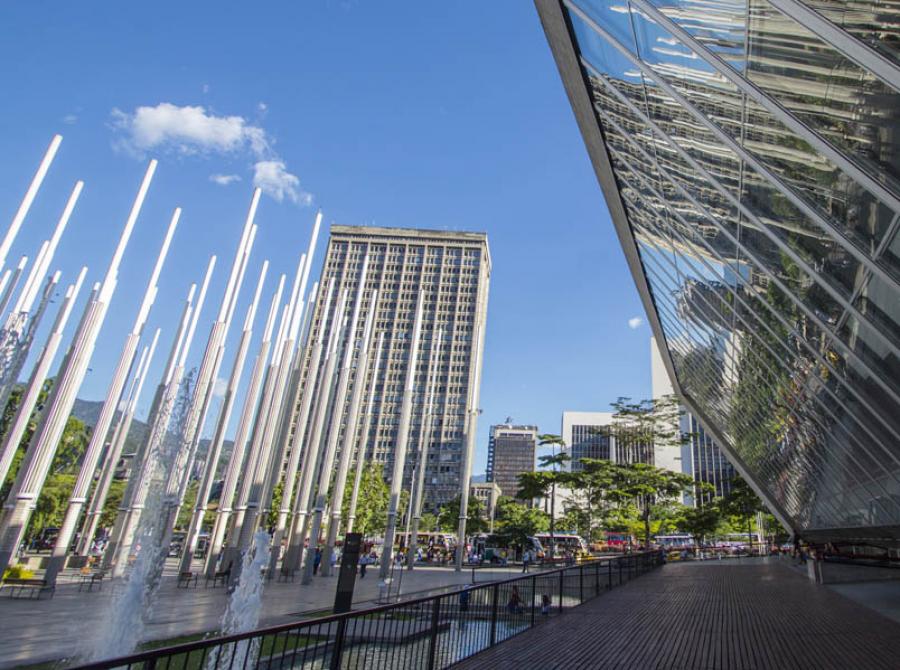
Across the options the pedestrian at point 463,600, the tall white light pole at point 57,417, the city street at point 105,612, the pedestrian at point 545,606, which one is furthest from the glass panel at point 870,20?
the tall white light pole at point 57,417

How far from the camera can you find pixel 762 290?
1104cm

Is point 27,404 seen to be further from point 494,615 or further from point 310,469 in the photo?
point 494,615

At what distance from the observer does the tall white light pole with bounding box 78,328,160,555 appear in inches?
1298

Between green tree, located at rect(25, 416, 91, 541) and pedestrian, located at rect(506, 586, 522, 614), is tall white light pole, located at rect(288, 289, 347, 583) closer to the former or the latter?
green tree, located at rect(25, 416, 91, 541)

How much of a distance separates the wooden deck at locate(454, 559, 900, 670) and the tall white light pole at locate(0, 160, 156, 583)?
15.7 meters

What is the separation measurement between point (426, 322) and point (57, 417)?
93.9m

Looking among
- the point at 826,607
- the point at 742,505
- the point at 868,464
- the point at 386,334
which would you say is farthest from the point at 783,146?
the point at 386,334

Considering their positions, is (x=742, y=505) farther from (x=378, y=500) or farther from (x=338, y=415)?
(x=378, y=500)

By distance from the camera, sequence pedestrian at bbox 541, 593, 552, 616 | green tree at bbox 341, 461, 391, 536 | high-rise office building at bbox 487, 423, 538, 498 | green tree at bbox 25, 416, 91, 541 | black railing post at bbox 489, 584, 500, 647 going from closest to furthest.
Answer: black railing post at bbox 489, 584, 500, 647 < pedestrian at bbox 541, 593, 552, 616 < green tree at bbox 25, 416, 91, 541 < green tree at bbox 341, 461, 391, 536 < high-rise office building at bbox 487, 423, 538, 498

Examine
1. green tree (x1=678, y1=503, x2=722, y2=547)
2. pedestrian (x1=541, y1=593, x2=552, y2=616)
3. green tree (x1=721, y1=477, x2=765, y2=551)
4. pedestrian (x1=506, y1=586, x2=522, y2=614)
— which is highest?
green tree (x1=721, y1=477, x2=765, y2=551)

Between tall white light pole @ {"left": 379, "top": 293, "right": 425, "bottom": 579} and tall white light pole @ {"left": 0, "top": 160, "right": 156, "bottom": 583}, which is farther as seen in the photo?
tall white light pole @ {"left": 379, "top": 293, "right": 425, "bottom": 579}

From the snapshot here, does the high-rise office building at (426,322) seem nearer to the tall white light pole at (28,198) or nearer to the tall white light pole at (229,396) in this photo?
the tall white light pole at (229,396)

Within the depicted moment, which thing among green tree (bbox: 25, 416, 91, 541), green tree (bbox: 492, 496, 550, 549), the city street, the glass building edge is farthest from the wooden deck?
green tree (bbox: 25, 416, 91, 541)

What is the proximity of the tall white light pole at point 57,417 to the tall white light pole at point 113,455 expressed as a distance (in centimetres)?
1528
